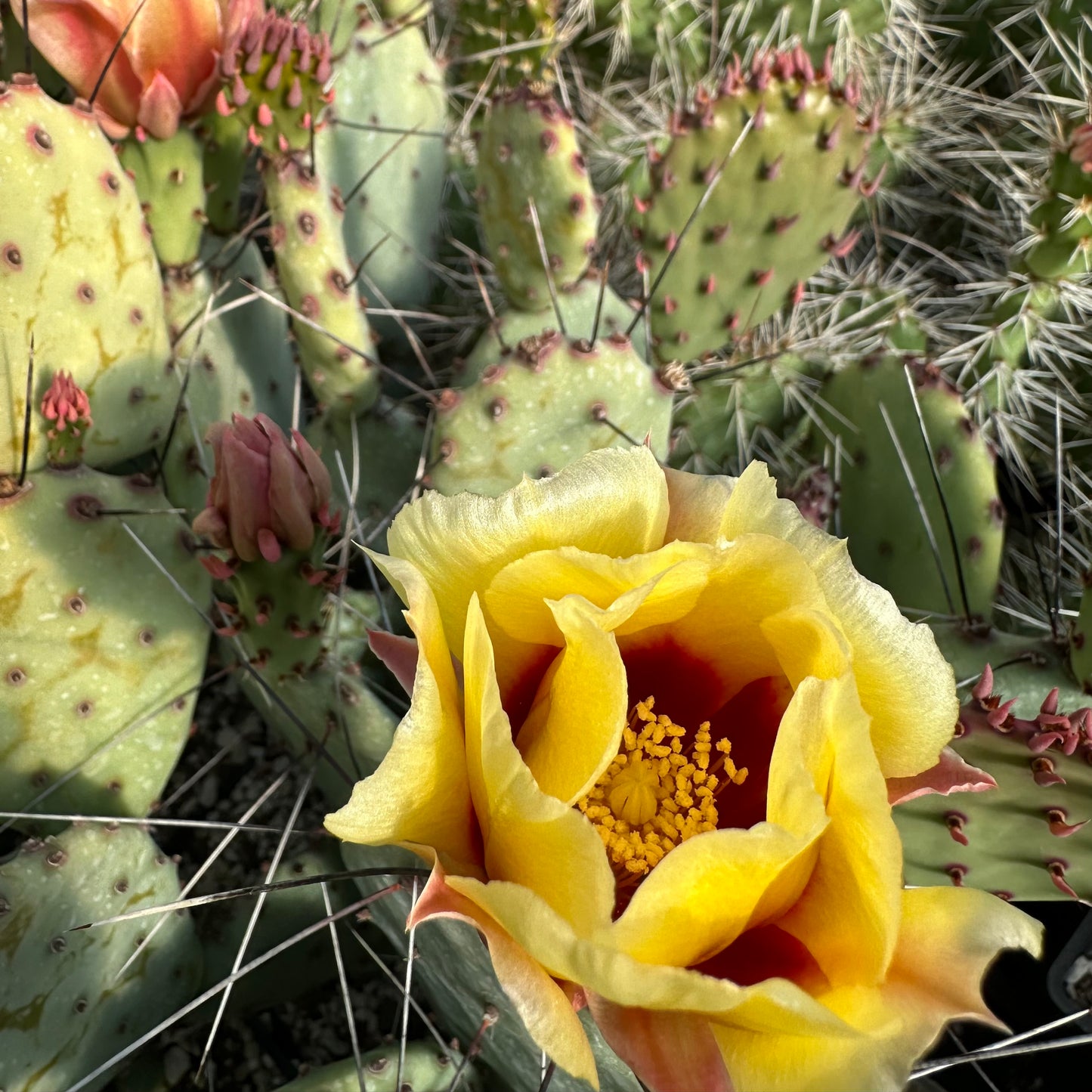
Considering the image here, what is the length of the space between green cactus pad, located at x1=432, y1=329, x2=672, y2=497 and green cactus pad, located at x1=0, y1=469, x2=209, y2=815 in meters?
0.28

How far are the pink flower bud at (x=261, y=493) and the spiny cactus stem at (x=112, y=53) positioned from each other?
43cm

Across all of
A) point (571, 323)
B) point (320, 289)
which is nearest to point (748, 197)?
point (571, 323)

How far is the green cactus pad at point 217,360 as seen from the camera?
1129 mm

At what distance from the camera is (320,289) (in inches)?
45.5

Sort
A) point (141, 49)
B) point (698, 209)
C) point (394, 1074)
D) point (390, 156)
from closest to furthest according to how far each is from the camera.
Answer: point (394, 1074), point (141, 49), point (698, 209), point (390, 156)

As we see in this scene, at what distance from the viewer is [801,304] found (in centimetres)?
171

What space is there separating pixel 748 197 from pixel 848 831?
3.04 feet

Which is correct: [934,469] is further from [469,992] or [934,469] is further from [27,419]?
[27,419]

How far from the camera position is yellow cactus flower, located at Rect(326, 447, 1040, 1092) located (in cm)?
50

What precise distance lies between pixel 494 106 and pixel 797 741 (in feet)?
3.22

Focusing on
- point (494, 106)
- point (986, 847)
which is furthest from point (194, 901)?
point (494, 106)

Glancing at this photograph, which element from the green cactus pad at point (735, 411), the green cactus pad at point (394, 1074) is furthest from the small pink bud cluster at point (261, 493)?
the green cactus pad at point (735, 411)

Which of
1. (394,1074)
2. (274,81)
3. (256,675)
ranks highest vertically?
(274,81)

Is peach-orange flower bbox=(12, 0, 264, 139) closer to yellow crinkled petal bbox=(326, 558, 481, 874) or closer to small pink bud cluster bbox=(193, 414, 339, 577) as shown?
small pink bud cluster bbox=(193, 414, 339, 577)
